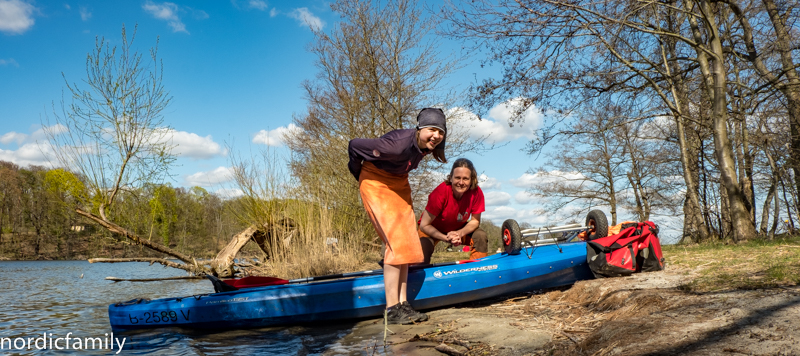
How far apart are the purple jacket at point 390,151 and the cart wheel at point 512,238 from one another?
1521mm

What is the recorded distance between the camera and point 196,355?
3.76m

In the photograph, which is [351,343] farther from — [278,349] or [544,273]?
[544,273]

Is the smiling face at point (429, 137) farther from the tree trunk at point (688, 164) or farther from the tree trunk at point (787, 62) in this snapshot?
the tree trunk at point (688, 164)

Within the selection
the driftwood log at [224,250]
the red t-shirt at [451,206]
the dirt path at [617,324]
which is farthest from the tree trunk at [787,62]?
the driftwood log at [224,250]

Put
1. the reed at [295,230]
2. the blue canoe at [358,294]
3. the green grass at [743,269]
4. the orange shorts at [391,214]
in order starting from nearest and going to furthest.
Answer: the green grass at [743,269], the orange shorts at [391,214], the blue canoe at [358,294], the reed at [295,230]

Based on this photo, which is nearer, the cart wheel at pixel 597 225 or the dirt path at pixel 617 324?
the dirt path at pixel 617 324

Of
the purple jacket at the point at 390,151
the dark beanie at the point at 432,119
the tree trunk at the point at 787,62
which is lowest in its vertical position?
the purple jacket at the point at 390,151

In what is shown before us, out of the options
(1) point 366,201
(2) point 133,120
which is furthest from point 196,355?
(2) point 133,120

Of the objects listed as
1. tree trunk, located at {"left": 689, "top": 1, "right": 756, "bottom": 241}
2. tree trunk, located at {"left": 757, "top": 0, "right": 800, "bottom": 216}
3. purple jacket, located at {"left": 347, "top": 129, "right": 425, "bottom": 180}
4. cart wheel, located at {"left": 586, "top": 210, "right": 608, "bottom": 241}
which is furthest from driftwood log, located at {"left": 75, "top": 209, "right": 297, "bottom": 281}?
tree trunk, located at {"left": 757, "top": 0, "right": 800, "bottom": 216}

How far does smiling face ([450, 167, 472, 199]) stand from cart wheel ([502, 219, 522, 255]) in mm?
743

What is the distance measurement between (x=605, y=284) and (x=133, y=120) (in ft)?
38.3

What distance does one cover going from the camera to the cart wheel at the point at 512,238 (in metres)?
4.80

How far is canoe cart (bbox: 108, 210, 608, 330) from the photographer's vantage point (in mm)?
4480

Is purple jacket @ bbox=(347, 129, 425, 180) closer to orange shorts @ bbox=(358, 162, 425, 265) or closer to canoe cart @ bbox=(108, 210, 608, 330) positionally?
orange shorts @ bbox=(358, 162, 425, 265)
